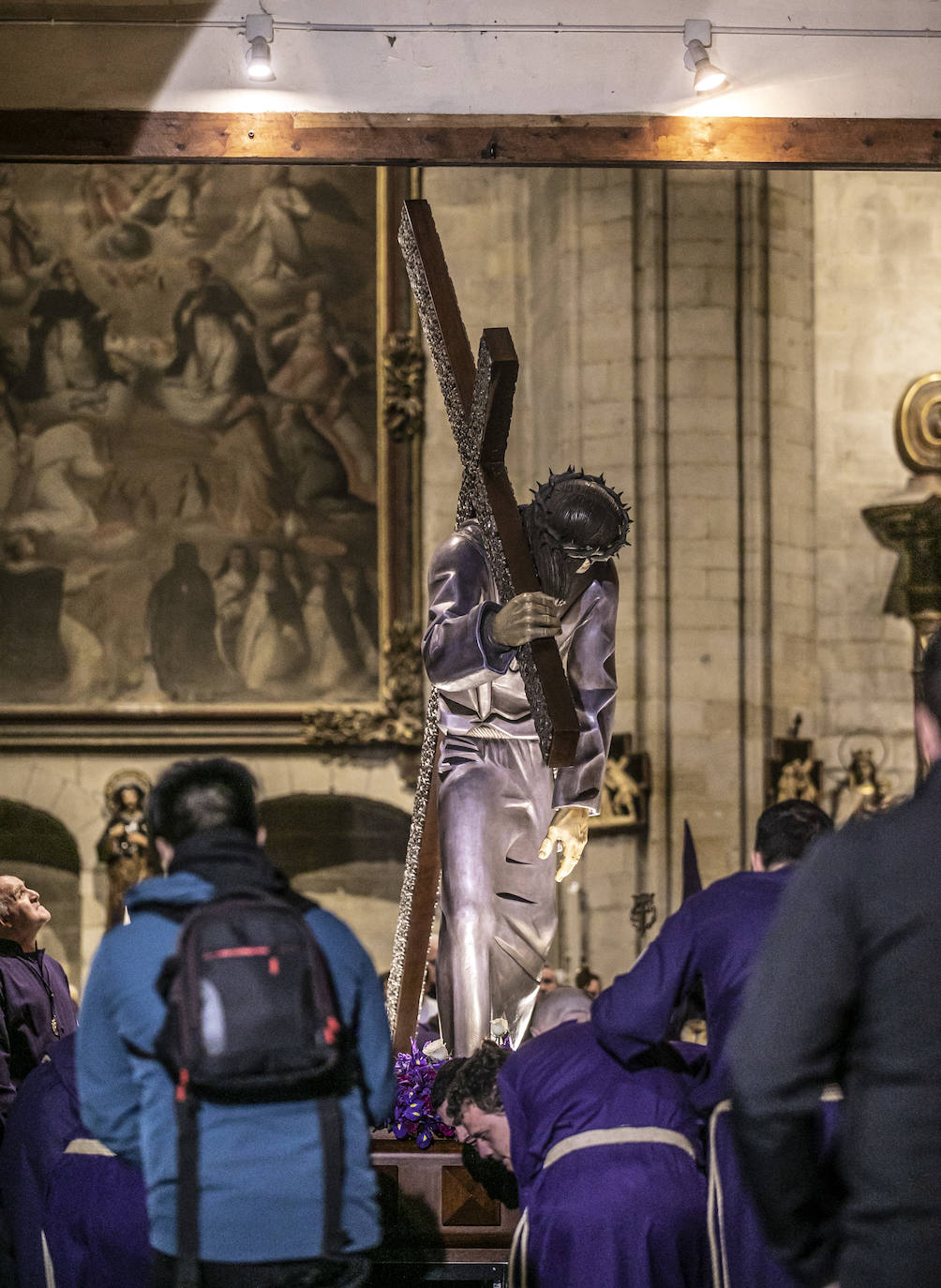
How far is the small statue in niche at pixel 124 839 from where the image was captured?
1277 centimetres

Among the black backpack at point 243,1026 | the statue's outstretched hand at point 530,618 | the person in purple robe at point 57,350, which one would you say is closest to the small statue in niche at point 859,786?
the person in purple robe at point 57,350

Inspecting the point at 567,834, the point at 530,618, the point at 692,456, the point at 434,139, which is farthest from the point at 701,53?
the point at 692,456

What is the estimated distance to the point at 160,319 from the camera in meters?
13.8

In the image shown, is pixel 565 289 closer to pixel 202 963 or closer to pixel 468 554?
pixel 468 554

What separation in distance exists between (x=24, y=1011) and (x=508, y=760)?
177 centimetres

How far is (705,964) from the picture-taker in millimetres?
3680

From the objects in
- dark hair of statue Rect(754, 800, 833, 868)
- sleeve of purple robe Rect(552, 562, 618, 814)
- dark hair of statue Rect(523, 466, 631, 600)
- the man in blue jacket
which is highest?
dark hair of statue Rect(523, 466, 631, 600)

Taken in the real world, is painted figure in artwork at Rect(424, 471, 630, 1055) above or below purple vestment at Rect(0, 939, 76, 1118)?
above

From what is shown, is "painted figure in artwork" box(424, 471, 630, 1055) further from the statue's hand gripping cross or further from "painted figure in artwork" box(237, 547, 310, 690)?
"painted figure in artwork" box(237, 547, 310, 690)

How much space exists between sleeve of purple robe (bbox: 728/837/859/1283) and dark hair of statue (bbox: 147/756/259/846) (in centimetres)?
102

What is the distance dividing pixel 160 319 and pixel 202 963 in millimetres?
→ 11529

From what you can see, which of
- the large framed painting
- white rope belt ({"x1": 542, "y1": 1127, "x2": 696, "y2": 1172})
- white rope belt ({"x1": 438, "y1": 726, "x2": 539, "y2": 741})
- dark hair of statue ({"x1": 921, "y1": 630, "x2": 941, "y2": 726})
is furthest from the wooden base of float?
the large framed painting

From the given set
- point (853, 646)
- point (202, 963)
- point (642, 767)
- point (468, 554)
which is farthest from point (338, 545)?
point (202, 963)

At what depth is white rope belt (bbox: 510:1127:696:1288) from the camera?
386 centimetres
